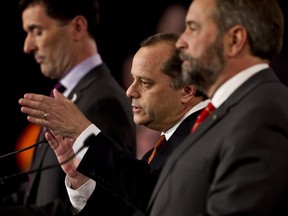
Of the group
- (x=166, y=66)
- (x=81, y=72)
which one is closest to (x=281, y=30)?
(x=166, y=66)

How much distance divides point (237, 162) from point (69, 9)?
2254mm

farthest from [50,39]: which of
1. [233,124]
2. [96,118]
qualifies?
[233,124]

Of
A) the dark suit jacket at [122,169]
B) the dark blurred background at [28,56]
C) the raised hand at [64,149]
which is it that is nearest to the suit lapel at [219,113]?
the dark suit jacket at [122,169]

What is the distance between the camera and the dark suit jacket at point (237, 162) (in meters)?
2.48

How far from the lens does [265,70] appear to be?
107 inches

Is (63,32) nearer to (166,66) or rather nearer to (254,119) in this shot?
(166,66)

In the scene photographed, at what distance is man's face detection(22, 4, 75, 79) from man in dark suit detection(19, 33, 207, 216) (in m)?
1.10

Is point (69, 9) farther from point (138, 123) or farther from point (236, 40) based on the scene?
point (236, 40)

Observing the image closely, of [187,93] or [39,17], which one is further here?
[39,17]

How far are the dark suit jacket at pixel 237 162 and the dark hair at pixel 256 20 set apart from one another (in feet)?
0.28

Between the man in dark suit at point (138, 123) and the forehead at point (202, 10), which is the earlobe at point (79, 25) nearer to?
the man in dark suit at point (138, 123)

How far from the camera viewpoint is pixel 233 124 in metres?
2.60

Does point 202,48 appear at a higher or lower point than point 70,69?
higher

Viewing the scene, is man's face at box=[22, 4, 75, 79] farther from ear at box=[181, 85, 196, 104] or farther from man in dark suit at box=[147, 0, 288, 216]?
man in dark suit at box=[147, 0, 288, 216]
